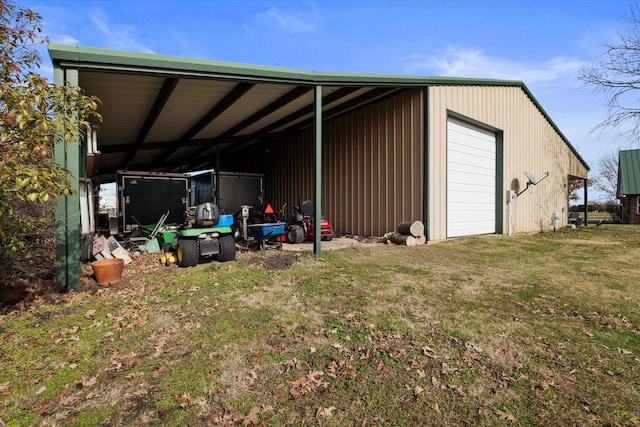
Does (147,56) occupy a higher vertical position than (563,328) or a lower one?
higher

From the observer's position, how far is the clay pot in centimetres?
501

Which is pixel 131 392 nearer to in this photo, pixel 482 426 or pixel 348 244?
pixel 482 426

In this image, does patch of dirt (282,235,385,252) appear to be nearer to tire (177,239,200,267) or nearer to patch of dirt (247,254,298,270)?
patch of dirt (247,254,298,270)

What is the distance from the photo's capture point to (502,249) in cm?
855

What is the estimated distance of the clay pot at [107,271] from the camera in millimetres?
5008

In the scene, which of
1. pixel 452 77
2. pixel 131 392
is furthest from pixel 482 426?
pixel 452 77

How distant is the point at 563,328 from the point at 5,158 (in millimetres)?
5730

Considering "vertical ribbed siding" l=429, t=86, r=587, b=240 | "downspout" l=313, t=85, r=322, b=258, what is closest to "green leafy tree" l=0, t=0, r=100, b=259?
"downspout" l=313, t=85, r=322, b=258

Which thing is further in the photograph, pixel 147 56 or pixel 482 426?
pixel 147 56

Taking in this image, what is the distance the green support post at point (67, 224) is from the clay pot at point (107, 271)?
0.36 m

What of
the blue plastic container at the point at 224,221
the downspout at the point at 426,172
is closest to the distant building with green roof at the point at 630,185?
the downspout at the point at 426,172

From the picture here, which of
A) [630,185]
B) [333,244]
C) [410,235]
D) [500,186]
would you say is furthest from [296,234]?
[630,185]

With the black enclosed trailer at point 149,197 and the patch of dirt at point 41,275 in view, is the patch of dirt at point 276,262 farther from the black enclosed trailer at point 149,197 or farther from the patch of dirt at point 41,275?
the black enclosed trailer at point 149,197

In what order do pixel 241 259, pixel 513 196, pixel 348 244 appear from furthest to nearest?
pixel 513 196 < pixel 348 244 < pixel 241 259
